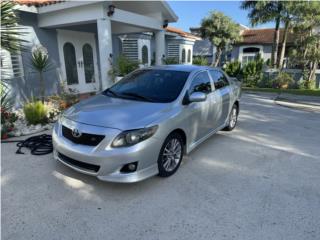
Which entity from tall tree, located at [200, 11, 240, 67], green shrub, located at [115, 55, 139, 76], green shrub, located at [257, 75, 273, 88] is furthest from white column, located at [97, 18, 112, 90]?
tall tree, located at [200, 11, 240, 67]

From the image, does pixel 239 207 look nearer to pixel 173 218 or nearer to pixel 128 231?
pixel 173 218

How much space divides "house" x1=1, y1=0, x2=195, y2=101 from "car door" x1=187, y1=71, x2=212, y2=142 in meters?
4.20

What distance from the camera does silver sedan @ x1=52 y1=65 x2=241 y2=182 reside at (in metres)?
3.02

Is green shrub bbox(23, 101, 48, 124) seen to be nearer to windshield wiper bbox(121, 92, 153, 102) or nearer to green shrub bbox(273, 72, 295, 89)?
windshield wiper bbox(121, 92, 153, 102)

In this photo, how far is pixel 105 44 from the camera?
295 inches

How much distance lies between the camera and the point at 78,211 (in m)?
2.86

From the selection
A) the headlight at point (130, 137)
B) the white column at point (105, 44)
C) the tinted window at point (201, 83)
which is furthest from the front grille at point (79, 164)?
the white column at point (105, 44)

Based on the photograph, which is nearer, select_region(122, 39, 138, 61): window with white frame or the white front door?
the white front door

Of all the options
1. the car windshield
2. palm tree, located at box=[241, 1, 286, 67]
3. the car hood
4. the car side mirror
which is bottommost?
the car hood

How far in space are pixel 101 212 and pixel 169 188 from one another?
0.99 meters

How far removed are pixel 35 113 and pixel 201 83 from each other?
4.12 m

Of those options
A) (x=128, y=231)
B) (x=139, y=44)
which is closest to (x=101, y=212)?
(x=128, y=231)

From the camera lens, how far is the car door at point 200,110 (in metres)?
3.99

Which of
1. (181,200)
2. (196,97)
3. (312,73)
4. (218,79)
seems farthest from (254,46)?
(181,200)
